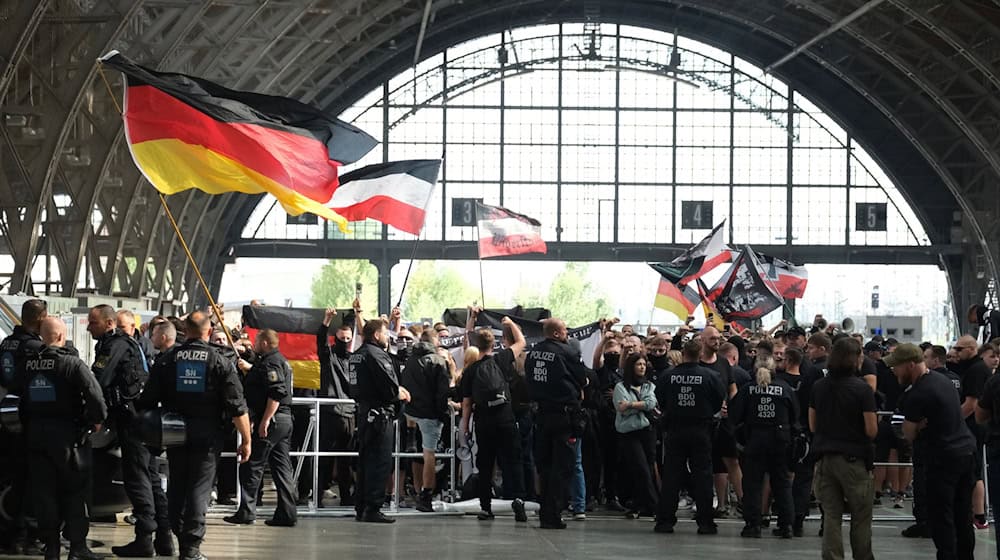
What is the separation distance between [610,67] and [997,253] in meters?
13.9

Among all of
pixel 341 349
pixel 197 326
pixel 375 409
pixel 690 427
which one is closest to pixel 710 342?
pixel 690 427

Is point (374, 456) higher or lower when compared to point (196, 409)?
lower

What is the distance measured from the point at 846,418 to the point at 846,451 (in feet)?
0.81

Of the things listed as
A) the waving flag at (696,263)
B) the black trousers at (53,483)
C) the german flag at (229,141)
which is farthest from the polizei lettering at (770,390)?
the waving flag at (696,263)

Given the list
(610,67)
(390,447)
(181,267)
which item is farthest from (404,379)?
(610,67)

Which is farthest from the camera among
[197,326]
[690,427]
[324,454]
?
[324,454]

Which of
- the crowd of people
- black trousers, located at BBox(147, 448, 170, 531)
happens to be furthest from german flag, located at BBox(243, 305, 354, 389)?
black trousers, located at BBox(147, 448, 170, 531)

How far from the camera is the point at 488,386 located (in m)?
14.9

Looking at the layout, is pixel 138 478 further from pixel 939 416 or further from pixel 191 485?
pixel 939 416

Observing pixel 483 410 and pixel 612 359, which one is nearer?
pixel 483 410

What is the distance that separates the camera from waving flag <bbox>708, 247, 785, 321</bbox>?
26859mm

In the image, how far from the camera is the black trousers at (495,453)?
1500cm

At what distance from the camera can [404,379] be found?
15.6 meters

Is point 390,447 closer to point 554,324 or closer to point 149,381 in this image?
point 554,324
